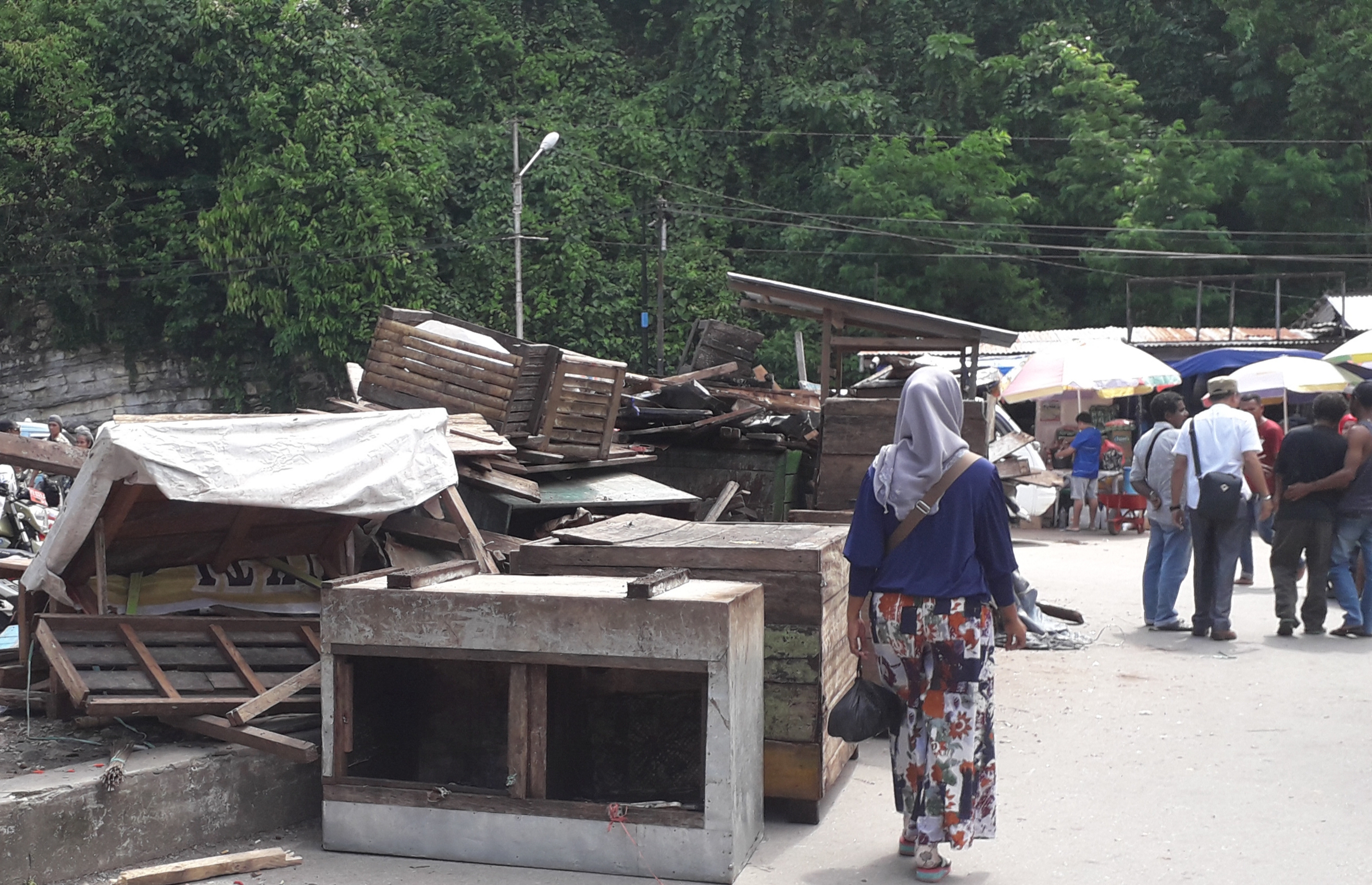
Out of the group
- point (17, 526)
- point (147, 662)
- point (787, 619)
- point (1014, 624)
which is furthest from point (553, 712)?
point (17, 526)

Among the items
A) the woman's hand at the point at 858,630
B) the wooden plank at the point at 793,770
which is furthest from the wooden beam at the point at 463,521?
the woman's hand at the point at 858,630

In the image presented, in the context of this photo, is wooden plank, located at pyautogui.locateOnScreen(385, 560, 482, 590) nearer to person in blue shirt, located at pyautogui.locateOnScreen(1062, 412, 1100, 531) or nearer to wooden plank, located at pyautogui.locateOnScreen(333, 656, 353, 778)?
wooden plank, located at pyautogui.locateOnScreen(333, 656, 353, 778)

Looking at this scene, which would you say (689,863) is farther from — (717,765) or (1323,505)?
(1323,505)

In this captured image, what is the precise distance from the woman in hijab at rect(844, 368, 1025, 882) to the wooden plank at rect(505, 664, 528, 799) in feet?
4.21

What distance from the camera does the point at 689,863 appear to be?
14.7ft

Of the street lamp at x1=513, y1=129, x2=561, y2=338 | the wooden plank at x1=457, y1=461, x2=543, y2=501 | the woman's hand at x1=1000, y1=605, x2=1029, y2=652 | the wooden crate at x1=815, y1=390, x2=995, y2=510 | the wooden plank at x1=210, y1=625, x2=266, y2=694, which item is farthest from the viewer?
the street lamp at x1=513, y1=129, x2=561, y2=338

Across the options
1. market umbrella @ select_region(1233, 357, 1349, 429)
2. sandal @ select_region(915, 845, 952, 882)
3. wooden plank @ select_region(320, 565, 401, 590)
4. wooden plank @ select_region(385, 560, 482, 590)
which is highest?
market umbrella @ select_region(1233, 357, 1349, 429)

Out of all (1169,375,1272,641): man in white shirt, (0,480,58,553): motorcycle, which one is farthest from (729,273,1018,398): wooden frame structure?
(0,480,58,553): motorcycle

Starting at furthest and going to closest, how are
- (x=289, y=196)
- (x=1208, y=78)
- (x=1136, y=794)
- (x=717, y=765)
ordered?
(x=1208, y=78) < (x=289, y=196) < (x=1136, y=794) < (x=717, y=765)

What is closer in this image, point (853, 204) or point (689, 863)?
point (689, 863)

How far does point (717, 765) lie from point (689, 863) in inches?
15.3

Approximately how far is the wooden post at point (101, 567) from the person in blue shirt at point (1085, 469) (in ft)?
49.9

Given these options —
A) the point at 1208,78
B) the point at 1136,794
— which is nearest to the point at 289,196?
the point at 1208,78

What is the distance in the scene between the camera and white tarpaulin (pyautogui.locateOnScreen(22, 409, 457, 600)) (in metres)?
5.17
